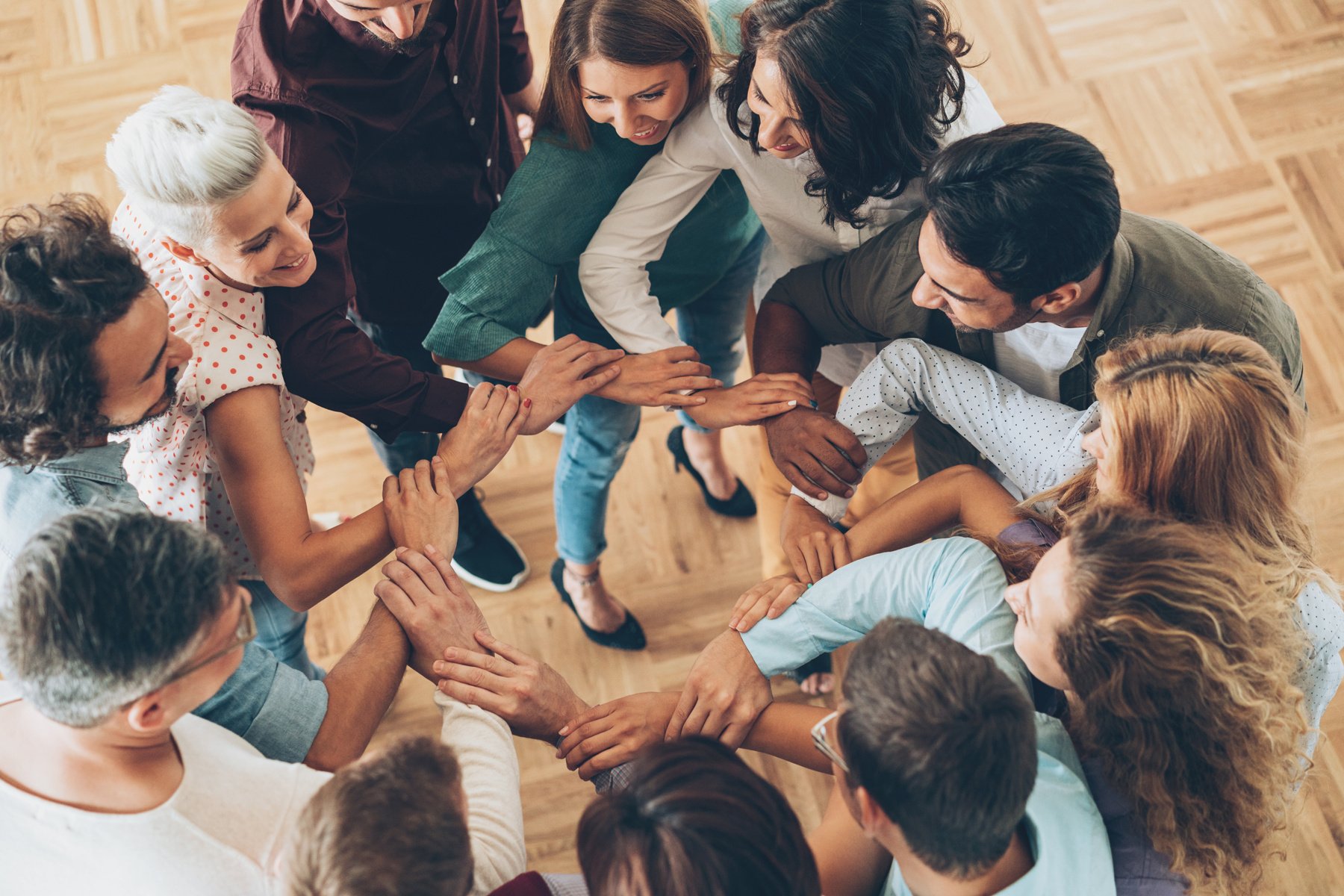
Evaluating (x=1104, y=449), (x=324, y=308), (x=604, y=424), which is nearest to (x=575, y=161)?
(x=324, y=308)

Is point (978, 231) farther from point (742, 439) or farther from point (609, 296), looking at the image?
point (742, 439)

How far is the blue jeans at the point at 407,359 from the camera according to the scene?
7.26 ft

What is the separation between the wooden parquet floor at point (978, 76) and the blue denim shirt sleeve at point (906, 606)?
33.7 inches

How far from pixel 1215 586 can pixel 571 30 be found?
4.03 ft

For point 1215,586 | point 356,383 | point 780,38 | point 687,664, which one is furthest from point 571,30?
point 687,664

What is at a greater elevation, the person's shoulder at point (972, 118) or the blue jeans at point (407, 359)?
the person's shoulder at point (972, 118)

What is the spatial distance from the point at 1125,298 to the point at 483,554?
1.56 m

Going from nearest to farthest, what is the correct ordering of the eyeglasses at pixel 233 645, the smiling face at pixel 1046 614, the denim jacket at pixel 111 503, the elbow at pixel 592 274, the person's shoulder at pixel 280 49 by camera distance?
the eyeglasses at pixel 233 645
the smiling face at pixel 1046 614
the denim jacket at pixel 111 503
the person's shoulder at pixel 280 49
the elbow at pixel 592 274

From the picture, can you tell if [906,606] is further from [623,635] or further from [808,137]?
[623,635]

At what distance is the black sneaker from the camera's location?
254 cm

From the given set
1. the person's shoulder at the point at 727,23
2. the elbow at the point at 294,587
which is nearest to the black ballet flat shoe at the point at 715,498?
the person's shoulder at the point at 727,23

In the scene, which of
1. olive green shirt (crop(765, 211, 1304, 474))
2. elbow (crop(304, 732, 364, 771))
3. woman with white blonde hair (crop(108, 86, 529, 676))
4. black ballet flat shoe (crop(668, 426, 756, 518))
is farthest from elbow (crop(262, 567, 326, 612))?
black ballet flat shoe (crop(668, 426, 756, 518))

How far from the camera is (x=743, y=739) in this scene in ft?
5.23

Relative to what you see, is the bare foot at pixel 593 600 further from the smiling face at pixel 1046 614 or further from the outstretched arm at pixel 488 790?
the smiling face at pixel 1046 614
